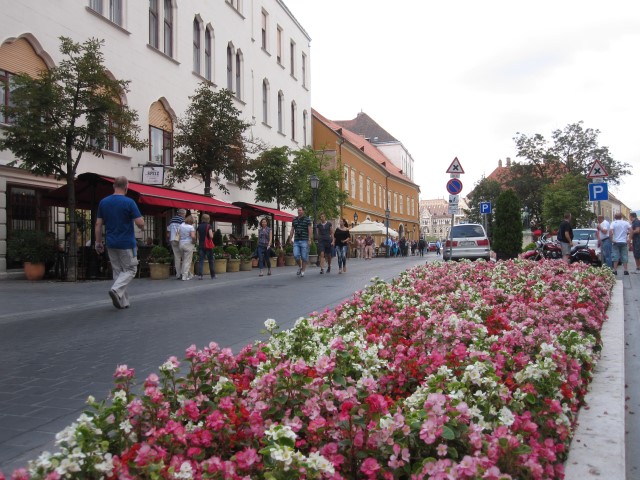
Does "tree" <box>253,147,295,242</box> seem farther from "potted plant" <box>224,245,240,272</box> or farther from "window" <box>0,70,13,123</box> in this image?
"window" <box>0,70,13,123</box>

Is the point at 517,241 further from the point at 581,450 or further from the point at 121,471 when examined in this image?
the point at 121,471

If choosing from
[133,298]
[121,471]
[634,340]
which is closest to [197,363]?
[121,471]

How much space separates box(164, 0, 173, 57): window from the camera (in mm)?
23188

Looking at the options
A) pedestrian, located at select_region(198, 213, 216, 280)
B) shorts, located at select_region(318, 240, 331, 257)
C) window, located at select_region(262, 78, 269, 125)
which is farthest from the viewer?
window, located at select_region(262, 78, 269, 125)

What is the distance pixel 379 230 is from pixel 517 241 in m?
19.6

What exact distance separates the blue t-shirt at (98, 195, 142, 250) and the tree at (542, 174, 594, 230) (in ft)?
149

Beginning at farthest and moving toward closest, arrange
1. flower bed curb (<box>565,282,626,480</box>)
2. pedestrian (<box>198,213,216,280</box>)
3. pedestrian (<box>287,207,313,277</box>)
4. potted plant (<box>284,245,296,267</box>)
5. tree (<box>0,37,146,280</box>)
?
1. potted plant (<box>284,245,296,267</box>)
2. pedestrian (<box>287,207,313,277</box>)
3. pedestrian (<box>198,213,216,280</box>)
4. tree (<box>0,37,146,280</box>)
5. flower bed curb (<box>565,282,626,480</box>)

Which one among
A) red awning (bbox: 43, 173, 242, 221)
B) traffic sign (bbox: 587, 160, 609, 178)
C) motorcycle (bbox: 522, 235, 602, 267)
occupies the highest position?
traffic sign (bbox: 587, 160, 609, 178)

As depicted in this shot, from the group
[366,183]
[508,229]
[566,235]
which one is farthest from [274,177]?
[366,183]

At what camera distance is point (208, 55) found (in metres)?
26.9

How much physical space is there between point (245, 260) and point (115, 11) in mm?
9493

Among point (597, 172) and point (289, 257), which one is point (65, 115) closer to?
point (289, 257)

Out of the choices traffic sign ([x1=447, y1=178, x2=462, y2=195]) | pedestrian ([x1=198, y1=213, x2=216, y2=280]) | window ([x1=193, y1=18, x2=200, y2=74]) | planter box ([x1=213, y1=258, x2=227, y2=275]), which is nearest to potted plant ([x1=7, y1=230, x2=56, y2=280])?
pedestrian ([x1=198, y1=213, x2=216, y2=280])

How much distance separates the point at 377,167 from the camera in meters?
61.8
